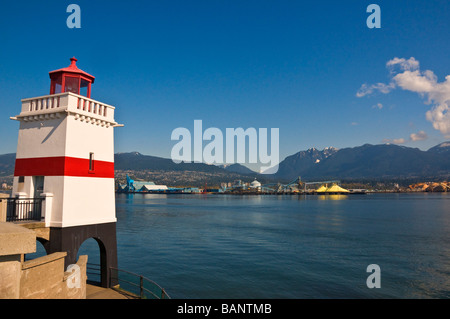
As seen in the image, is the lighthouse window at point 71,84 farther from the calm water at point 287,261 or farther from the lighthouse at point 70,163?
the calm water at point 287,261

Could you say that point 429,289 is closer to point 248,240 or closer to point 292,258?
point 292,258

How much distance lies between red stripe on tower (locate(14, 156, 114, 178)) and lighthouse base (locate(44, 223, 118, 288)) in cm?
234

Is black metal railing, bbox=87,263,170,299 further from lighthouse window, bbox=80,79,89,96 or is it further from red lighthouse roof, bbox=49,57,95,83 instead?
red lighthouse roof, bbox=49,57,95,83

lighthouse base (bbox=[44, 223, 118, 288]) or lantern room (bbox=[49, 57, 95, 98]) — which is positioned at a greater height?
lantern room (bbox=[49, 57, 95, 98])

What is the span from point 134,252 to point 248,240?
16.7 metres

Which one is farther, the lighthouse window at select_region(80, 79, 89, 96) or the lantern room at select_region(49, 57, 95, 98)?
the lighthouse window at select_region(80, 79, 89, 96)

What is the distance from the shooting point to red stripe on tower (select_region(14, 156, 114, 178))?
12.8 metres

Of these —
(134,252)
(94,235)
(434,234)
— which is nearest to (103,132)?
(94,235)

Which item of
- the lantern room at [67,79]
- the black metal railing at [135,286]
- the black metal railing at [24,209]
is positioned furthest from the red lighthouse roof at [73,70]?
the black metal railing at [135,286]

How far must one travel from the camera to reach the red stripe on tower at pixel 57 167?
1277 centimetres

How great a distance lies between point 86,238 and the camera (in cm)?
1347

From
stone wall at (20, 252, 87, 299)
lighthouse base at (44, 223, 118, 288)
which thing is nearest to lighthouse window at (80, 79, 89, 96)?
lighthouse base at (44, 223, 118, 288)

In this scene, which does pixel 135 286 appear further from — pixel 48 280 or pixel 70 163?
pixel 48 280
